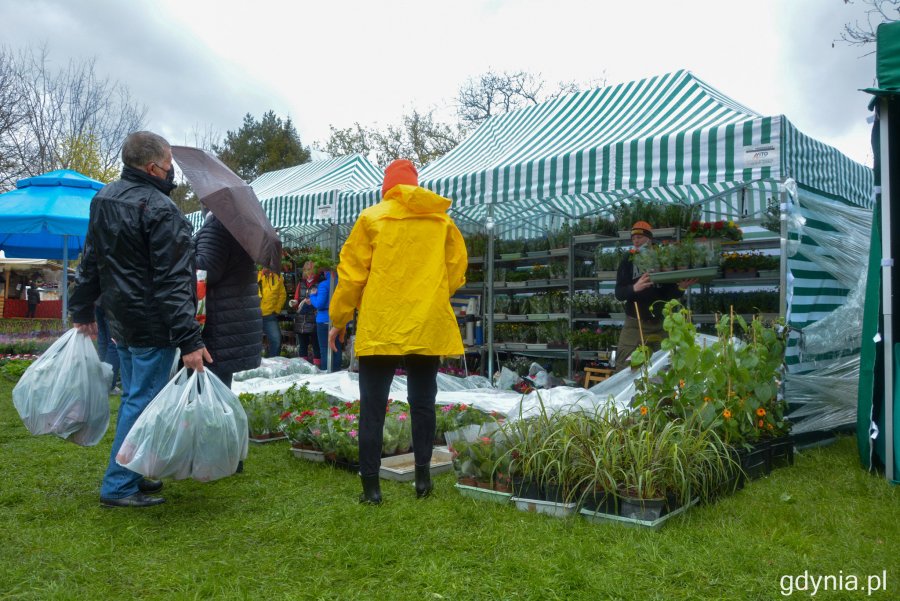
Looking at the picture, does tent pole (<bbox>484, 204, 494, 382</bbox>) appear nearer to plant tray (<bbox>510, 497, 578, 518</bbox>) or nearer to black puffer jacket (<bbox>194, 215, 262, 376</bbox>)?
black puffer jacket (<bbox>194, 215, 262, 376</bbox>)

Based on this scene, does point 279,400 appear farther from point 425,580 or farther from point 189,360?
point 425,580

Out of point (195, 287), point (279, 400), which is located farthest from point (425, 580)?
point (279, 400)

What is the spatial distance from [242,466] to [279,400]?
126 cm

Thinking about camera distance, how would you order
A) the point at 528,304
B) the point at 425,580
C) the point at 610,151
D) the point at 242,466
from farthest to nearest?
the point at 528,304
the point at 610,151
the point at 242,466
the point at 425,580

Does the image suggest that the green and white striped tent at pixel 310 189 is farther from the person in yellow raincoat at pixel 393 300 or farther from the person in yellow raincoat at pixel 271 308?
the person in yellow raincoat at pixel 393 300

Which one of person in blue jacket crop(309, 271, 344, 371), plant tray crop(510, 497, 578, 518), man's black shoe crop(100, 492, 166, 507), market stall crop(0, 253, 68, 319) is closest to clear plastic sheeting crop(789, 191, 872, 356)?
plant tray crop(510, 497, 578, 518)

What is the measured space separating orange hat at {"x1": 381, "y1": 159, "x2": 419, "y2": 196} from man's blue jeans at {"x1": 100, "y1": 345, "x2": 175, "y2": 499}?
138 cm

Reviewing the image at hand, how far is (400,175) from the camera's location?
3.59 metres

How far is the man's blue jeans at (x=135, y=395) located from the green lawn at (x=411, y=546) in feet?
0.42

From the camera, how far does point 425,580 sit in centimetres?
251

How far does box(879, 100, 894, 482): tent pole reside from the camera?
3.80 meters

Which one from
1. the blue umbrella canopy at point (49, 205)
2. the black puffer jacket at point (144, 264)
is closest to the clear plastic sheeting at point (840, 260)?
the black puffer jacket at point (144, 264)

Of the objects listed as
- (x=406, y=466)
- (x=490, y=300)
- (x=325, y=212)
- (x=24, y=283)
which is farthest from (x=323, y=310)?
(x=24, y=283)

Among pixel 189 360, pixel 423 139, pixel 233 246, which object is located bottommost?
pixel 189 360
